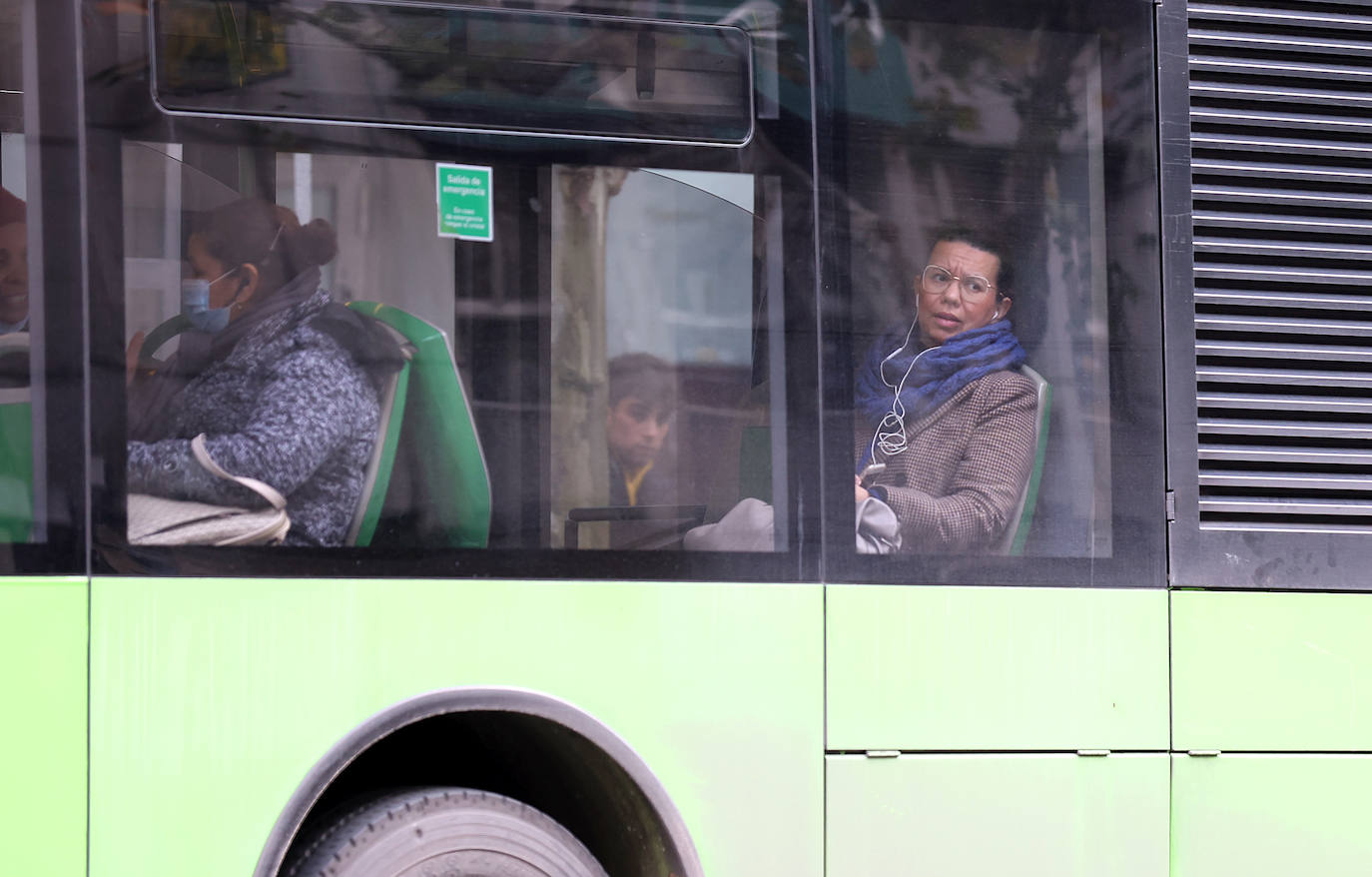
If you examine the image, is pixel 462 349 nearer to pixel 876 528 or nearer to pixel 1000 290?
pixel 876 528

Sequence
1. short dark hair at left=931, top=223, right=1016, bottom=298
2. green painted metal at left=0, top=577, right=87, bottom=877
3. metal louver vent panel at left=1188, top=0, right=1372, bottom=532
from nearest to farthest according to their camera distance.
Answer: green painted metal at left=0, top=577, right=87, bottom=877
short dark hair at left=931, top=223, right=1016, bottom=298
metal louver vent panel at left=1188, top=0, right=1372, bottom=532

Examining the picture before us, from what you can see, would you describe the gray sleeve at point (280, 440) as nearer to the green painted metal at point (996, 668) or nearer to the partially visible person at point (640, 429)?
the partially visible person at point (640, 429)

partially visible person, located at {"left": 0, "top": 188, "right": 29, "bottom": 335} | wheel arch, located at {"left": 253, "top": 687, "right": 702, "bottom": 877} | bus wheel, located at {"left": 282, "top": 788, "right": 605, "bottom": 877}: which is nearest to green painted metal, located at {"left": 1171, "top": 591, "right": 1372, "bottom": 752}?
wheel arch, located at {"left": 253, "top": 687, "right": 702, "bottom": 877}

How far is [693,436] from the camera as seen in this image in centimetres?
315

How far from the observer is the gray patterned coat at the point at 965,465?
10.7 feet

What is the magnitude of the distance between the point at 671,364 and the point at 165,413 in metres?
1.20

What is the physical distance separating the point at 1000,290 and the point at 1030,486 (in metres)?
0.53

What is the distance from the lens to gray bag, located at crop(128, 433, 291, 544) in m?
2.87

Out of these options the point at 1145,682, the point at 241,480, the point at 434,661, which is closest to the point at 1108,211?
the point at 1145,682

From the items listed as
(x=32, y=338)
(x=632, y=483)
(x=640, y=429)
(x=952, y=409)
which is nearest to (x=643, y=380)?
(x=640, y=429)

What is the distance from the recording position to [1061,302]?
3395mm

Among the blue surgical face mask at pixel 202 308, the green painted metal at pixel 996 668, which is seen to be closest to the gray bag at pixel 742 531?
the green painted metal at pixel 996 668

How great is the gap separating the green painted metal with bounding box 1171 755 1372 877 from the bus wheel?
1.62 meters

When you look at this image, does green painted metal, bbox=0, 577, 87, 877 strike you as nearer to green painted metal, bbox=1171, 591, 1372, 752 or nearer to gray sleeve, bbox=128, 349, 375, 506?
gray sleeve, bbox=128, 349, 375, 506
